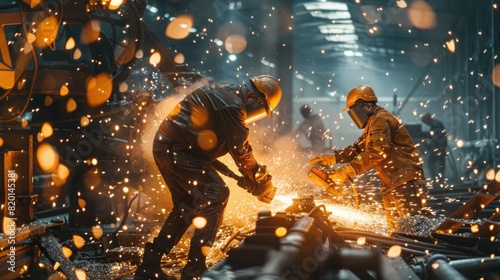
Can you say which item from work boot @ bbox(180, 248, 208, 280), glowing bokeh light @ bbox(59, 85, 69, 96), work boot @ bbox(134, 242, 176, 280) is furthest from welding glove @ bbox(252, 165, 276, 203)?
glowing bokeh light @ bbox(59, 85, 69, 96)

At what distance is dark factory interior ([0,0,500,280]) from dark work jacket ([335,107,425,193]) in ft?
1.18

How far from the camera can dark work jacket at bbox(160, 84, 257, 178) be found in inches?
181

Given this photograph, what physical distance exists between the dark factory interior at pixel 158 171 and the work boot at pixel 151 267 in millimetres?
265

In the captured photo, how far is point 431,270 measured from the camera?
3.32 meters

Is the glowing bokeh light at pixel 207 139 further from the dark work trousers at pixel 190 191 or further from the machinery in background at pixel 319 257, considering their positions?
the machinery in background at pixel 319 257

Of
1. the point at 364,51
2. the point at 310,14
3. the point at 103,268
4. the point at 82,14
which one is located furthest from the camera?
the point at 364,51

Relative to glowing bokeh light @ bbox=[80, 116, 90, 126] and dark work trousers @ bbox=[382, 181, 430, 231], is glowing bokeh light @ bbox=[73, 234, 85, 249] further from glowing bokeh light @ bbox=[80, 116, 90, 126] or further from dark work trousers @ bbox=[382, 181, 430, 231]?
dark work trousers @ bbox=[382, 181, 430, 231]

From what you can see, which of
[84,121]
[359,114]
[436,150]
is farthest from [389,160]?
[436,150]

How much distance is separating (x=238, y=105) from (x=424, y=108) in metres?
24.9

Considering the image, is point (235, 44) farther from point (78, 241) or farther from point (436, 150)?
point (78, 241)

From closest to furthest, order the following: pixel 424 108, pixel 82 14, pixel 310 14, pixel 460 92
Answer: pixel 82 14
pixel 310 14
pixel 460 92
pixel 424 108

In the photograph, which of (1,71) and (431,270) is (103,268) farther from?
(431,270)

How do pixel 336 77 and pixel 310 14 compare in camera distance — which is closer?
pixel 310 14

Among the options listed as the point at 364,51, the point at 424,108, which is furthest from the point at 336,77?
the point at 364,51
